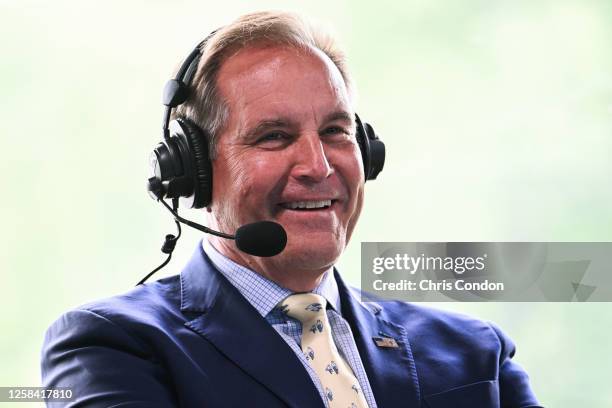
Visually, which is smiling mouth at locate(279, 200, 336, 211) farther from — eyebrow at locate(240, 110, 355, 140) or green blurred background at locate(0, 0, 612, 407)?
green blurred background at locate(0, 0, 612, 407)

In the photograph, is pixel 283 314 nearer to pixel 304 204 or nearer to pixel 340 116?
pixel 304 204

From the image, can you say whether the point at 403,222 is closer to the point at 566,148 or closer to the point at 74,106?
the point at 566,148

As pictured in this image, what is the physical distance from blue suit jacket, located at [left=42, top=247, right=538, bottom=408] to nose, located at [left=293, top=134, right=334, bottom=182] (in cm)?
25

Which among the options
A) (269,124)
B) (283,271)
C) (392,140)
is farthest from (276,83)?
(392,140)

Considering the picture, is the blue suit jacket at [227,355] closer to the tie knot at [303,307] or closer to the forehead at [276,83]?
the tie knot at [303,307]

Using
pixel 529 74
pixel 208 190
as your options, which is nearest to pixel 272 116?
pixel 208 190

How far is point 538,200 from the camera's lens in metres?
2.84

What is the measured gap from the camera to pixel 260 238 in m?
1.55

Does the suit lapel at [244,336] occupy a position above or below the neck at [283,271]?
below

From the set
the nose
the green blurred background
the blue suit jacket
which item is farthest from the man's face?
the green blurred background

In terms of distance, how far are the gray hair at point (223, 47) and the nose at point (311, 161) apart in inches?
6.1

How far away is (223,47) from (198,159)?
21cm

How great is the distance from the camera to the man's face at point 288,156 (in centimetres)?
164

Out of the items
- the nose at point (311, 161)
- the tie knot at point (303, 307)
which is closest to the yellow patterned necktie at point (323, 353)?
the tie knot at point (303, 307)
